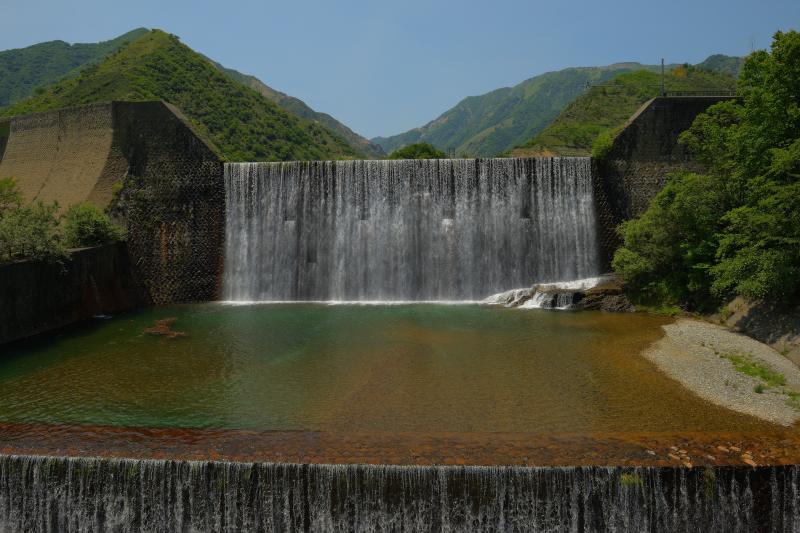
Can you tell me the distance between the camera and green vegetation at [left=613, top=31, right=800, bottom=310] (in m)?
15.6

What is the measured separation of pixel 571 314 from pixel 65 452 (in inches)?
610

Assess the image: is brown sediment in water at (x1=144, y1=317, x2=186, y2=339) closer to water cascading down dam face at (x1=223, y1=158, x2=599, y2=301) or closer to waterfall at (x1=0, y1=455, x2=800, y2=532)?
water cascading down dam face at (x1=223, y1=158, x2=599, y2=301)

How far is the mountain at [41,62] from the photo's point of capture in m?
73.4

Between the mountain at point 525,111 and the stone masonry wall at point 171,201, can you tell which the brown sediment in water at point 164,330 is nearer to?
the stone masonry wall at point 171,201

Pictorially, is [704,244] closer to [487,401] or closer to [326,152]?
[487,401]

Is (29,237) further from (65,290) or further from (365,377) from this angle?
(365,377)

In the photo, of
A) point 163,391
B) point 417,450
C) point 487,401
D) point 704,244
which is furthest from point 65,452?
point 704,244

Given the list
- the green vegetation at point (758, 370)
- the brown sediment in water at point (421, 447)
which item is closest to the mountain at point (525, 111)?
the green vegetation at point (758, 370)

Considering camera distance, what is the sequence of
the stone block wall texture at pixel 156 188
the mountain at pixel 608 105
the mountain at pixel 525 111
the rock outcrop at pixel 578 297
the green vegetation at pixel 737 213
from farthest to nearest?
1. the mountain at pixel 525 111
2. the mountain at pixel 608 105
3. the stone block wall texture at pixel 156 188
4. the rock outcrop at pixel 578 297
5. the green vegetation at pixel 737 213

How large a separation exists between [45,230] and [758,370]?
20467mm

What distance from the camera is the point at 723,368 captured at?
14164 millimetres

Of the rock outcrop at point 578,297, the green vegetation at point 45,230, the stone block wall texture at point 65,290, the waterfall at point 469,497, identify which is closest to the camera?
the waterfall at point 469,497

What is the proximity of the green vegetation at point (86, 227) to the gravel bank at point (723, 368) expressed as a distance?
1929cm

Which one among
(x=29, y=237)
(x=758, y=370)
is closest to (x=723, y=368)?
(x=758, y=370)
